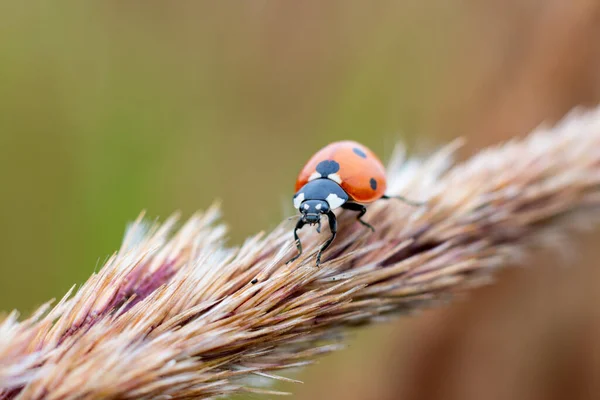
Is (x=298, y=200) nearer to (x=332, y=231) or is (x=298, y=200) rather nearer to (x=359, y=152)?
(x=332, y=231)

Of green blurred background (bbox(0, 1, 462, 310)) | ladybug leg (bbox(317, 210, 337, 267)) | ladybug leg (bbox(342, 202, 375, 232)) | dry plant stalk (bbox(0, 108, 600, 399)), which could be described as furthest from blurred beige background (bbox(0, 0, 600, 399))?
ladybug leg (bbox(317, 210, 337, 267))

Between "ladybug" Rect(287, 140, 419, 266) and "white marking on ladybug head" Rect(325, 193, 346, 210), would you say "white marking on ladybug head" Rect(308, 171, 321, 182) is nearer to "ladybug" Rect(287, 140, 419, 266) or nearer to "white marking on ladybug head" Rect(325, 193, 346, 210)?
"ladybug" Rect(287, 140, 419, 266)

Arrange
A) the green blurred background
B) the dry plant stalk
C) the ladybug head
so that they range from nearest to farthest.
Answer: the dry plant stalk
the ladybug head
the green blurred background

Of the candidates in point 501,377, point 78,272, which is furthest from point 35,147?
point 501,377

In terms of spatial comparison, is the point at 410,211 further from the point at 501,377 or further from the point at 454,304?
the point at 501,377

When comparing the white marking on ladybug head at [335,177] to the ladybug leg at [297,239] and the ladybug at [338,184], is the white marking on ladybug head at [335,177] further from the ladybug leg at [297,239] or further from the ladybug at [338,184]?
the ladybug leg at [297,239]

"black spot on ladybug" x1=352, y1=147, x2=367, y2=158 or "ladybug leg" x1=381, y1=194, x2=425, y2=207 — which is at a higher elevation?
"black spot on ladybug" x1=352, y1=147, x2=367, y2=158
